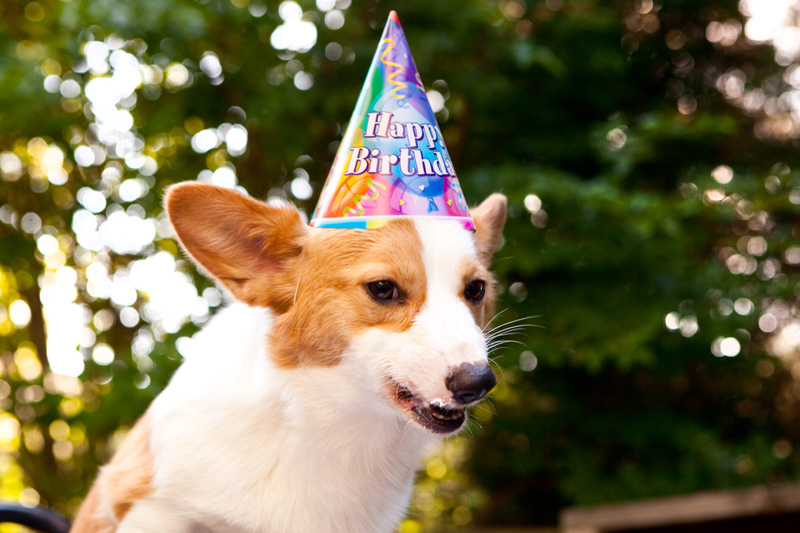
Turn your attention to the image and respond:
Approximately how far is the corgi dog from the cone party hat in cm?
4

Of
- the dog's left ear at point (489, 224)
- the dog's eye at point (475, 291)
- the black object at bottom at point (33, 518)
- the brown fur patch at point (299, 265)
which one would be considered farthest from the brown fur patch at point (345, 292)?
the black object at bottom at point (33, 518)

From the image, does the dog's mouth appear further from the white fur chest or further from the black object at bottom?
the black object at bottom

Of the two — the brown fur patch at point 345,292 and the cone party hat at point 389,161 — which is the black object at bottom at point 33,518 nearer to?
the brown fur patch at point 345,292

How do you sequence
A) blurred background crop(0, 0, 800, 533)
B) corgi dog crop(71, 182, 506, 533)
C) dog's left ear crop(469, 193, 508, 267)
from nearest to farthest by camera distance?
corgi dog crop(71, 182, 506, 533) → dog's left ear crop(469, 193, 508, 267) → blurred background crop(0, 0, 800, 533)

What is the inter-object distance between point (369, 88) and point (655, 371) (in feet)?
10.8

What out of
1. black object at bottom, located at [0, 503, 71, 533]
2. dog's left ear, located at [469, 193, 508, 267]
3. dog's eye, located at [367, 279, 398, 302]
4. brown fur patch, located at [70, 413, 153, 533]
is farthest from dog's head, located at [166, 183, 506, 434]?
black object at bottom, located at [0, 503, 71, 533]

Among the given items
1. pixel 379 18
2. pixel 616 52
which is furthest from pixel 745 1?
pixel 379 18

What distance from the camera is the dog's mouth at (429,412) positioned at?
4.46ft

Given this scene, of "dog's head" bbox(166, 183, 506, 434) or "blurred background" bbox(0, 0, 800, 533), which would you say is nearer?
"dog's head" bbox(166, 183, 506, 434)

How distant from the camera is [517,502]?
16.4ft

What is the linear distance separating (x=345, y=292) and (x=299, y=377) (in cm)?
22

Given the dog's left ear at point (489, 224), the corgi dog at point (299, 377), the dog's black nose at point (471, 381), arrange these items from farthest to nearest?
the dog's left ear at point (489, 224), the corgi dog at point (299, 377), the dog's black nose at point (471, 381)

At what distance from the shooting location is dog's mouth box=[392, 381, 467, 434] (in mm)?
1360

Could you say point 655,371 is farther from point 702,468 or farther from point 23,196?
point 23,196
